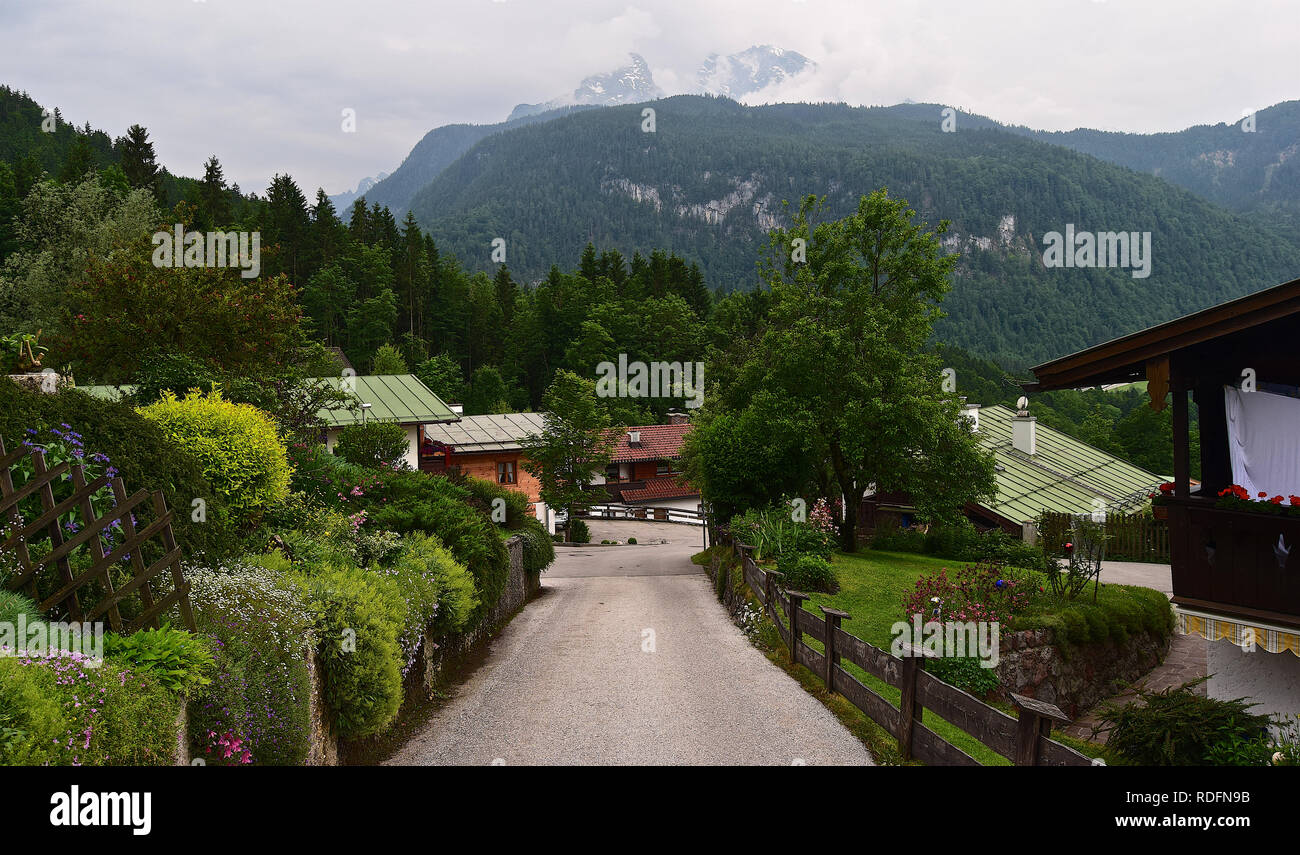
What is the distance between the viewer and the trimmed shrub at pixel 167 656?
5.43 m

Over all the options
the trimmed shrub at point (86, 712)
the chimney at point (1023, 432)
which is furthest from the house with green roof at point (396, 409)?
the trimmed shrub at point (86, 712)

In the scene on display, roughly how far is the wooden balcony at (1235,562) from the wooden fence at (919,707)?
4.26m

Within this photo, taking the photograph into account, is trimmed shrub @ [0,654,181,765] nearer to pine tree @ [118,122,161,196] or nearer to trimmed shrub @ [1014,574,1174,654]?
trimmed shrub @ [1014,574,1174,654]

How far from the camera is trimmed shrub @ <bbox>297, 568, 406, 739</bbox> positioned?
7895 mm

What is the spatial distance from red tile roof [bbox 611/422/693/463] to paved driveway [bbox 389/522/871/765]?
4744cm

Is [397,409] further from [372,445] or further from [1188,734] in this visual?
[1188,734]

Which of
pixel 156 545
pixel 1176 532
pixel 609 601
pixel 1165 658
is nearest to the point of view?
pixel 156 545

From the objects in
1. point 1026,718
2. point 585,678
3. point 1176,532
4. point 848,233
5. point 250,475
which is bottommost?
point 585,678

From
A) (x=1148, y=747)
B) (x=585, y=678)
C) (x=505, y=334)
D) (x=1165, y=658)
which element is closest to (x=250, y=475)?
(x=585, y=678)

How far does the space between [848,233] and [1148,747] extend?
1918cm

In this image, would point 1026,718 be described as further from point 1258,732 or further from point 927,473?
point 927,473

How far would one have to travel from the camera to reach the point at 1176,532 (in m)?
10.7

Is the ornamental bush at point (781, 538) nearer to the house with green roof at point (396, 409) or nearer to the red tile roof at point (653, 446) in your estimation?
the house with green roof at point (396, 409)

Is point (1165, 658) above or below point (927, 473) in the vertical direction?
below
